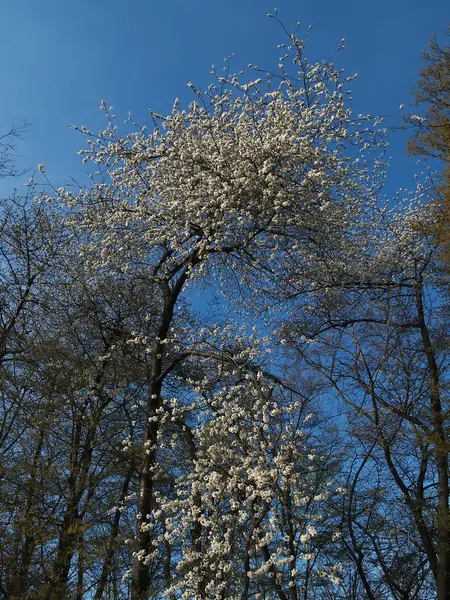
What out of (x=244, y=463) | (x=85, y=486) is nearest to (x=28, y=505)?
(x=85, y=486)

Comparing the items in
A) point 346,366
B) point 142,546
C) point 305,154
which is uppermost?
point 305,154

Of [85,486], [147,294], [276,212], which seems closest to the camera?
[85,486]

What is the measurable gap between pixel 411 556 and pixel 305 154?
7850mm

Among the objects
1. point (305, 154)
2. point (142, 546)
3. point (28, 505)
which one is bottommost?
point (142, 546)

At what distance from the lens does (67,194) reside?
9.88 meters

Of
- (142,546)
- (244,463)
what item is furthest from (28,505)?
(244,463)

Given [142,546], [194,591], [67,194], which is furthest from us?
[67,194]

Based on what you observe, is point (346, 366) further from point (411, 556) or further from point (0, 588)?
point (0, 588)

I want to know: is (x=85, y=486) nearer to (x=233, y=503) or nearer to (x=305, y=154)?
(x=233, y=503)

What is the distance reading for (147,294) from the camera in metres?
11.6

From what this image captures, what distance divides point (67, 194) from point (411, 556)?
9.19 m

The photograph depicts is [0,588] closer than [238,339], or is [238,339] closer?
[0,588]

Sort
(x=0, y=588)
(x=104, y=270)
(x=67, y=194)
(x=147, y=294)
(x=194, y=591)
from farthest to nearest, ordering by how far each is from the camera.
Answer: (x=147, y=294) → (x=104, y=270) → (x=67, y=194) → (x=0, y=588) → (x=194, y=591)

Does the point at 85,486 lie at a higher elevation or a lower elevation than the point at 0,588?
higher
